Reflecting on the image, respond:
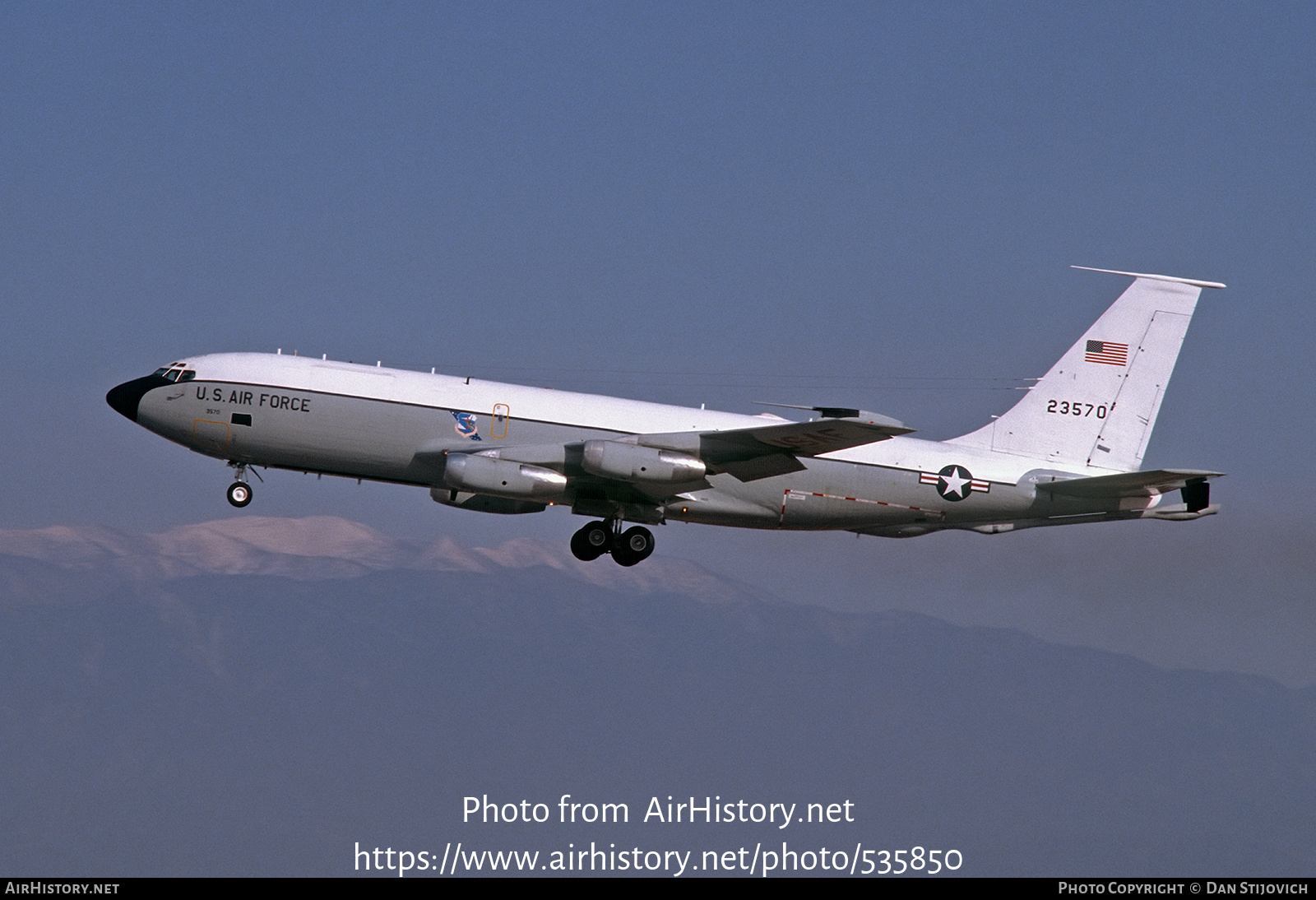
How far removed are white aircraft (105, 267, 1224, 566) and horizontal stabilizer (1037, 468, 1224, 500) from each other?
0.06 meters

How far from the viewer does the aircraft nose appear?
134ft

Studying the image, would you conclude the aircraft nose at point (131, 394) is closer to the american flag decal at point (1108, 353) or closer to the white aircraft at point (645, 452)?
the white aircraft at point (645, 452)

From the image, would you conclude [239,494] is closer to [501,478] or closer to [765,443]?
[501,478]

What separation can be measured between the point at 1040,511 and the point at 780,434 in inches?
332

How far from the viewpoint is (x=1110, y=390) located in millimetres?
44312

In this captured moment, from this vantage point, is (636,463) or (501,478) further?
(636,463)

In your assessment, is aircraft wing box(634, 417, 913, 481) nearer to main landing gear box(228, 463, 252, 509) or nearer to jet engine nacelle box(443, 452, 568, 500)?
jet engine nacelle box(443, 452, 568, 500)

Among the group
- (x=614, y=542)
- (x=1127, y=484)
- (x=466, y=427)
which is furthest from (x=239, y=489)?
(x=1127, y=484)

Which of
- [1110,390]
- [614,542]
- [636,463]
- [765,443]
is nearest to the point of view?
[636,463]

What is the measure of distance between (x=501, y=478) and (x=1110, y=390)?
18.3m

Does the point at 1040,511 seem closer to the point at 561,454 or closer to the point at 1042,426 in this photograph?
the point at 1042,426

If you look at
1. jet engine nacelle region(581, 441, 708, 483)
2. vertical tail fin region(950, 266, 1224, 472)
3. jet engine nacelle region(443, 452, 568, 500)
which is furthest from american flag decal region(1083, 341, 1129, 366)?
jet engine nacelle region(443, 452, 568, 500)
